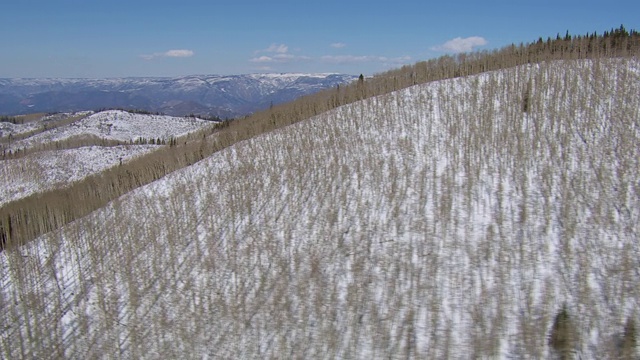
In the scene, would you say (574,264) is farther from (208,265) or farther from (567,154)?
(208,265)

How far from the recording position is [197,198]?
927 cm

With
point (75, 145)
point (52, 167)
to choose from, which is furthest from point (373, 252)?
point (75, 145)

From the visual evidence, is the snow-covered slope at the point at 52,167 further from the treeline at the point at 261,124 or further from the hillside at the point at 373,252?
the hillside at the point at 373,252

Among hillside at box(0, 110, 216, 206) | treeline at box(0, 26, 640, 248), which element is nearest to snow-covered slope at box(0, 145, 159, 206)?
hillside at box(0, 110, 216, 206)

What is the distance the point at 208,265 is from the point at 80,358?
2.18 m

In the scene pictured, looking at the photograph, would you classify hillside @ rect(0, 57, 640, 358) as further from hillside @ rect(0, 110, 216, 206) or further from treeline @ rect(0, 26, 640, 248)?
hillside @ rect(0, 110, 216, 206)

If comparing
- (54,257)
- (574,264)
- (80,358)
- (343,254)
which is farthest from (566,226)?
(54,257)

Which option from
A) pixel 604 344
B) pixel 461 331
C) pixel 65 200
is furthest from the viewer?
pixel 65 200

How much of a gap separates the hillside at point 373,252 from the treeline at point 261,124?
0.85 m

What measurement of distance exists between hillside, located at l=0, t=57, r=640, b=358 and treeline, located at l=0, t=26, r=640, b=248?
2.77 ft

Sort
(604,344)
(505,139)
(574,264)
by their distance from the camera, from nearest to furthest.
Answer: (604,344) < (574,264) < (505,139)

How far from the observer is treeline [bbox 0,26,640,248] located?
9414 millimetres

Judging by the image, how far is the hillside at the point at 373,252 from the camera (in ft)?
16.3

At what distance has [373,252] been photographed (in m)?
6.52
